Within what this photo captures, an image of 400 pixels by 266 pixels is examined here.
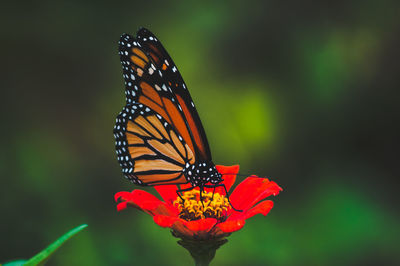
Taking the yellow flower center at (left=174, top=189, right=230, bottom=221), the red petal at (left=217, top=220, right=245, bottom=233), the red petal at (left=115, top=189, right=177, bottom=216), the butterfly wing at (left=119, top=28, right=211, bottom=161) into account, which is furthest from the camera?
the butterfly wing at (left=119, top=28, right=211, bottom=161)

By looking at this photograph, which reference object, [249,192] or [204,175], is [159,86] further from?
[249,192]

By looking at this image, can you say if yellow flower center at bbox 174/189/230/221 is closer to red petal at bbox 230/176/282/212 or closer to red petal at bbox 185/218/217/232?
red petal at bbox 230/176/282/212

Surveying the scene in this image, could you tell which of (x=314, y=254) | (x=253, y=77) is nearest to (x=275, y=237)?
(x=314, y=254)

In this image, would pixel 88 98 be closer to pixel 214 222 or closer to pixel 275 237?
pixel 275 237

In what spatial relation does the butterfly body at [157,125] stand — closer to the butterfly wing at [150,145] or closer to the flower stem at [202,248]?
the butterfly wing at [150,145]

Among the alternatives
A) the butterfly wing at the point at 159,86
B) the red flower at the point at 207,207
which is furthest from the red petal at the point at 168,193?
the butterfly wing at the point at 159,86

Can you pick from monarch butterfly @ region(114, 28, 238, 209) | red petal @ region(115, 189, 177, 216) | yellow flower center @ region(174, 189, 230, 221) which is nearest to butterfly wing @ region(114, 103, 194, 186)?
monarch butterfly @ region(114, 28, 238, 209)

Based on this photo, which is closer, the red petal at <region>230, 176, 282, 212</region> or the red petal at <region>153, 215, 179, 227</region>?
the red petal at <region>153, 215, 179, 227</region>
